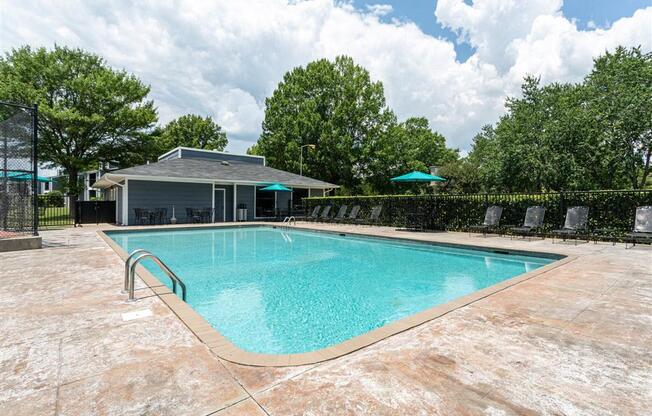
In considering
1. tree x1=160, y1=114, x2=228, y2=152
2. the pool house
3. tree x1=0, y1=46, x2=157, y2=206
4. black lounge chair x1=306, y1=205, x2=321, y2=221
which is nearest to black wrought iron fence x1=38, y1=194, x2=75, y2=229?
tree x1=0, y1=46, x2=157, y2=206

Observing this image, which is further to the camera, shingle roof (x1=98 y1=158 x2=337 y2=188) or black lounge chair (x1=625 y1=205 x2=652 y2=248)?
shingle roof (x1=98 y1=158 x2=337 y2=188)

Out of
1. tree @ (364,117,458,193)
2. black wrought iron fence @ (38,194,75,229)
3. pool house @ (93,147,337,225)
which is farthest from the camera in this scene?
tree @ (364,117,458,193)

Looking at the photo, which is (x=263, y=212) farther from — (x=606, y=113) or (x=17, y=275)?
(x=606, y=113)

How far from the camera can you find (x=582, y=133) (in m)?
21.1

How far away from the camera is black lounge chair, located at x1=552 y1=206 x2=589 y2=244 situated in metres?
9.36

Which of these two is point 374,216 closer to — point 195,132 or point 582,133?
point 582,133

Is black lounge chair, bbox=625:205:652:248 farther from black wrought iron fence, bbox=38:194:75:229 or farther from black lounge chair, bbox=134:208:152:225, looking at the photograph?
black wrought iron fence, bbox=38:194:75:229

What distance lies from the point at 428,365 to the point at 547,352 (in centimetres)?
103

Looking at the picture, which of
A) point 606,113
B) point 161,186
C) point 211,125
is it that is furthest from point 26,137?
point 211,125

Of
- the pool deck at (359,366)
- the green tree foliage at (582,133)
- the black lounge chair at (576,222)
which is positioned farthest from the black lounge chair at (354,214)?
the green tree foliage at (582,133)

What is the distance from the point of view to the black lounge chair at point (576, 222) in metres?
9.36

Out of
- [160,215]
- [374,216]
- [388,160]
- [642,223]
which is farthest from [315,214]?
[388,160]

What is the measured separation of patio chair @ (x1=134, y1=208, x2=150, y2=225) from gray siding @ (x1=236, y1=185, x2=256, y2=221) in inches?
198

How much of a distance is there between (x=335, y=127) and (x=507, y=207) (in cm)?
1912
